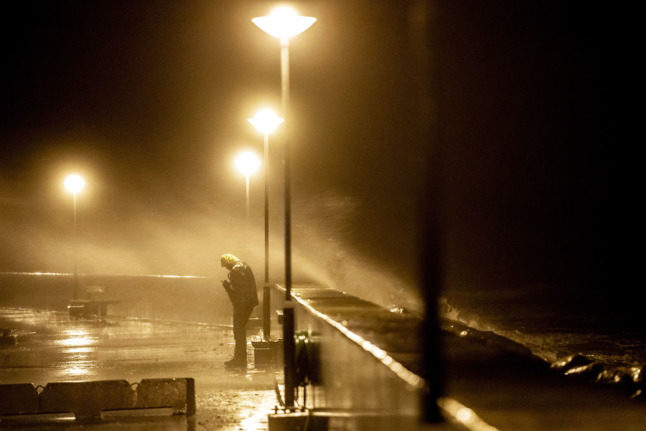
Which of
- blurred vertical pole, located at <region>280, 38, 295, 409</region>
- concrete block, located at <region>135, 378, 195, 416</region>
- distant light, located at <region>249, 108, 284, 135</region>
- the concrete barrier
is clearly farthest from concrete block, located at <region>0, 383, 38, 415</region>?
distant light, located at <region>249, 108, 284, 135</region>

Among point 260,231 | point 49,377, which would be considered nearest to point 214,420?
point 49,377

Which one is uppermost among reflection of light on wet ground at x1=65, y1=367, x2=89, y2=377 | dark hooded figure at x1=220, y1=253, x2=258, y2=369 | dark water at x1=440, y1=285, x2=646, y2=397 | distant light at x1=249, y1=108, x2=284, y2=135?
distant light at x1=249, y1=108, x2=284, y2=135

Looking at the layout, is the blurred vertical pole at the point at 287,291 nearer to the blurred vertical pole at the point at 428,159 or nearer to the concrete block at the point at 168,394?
the concrete block at the point at 168,394

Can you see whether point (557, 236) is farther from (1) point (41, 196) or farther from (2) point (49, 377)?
(2) point (49, 377)

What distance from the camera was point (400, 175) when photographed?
9475 cm

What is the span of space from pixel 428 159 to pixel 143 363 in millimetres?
15728

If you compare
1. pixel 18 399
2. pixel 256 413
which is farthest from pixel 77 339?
pixel 256 413

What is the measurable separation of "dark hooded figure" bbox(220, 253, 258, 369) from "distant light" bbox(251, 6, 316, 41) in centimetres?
514

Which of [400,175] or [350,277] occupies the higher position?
[400,175]

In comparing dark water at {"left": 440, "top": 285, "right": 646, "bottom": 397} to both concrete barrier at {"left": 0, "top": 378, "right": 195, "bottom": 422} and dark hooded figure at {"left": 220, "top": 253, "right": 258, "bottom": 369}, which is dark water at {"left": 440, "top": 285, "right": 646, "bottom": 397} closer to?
dark hooded figure at {"left": 220, "top": 253, "right": 258, "bottom": 369}

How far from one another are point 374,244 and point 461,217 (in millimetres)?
53686

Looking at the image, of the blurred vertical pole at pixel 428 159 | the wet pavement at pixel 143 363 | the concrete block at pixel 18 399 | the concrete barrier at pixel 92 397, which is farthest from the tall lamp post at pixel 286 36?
the blurred vertical pole at pixel 428 159

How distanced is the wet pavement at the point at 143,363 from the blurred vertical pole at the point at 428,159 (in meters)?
8.74

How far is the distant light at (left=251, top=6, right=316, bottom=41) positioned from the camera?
14.4 m
